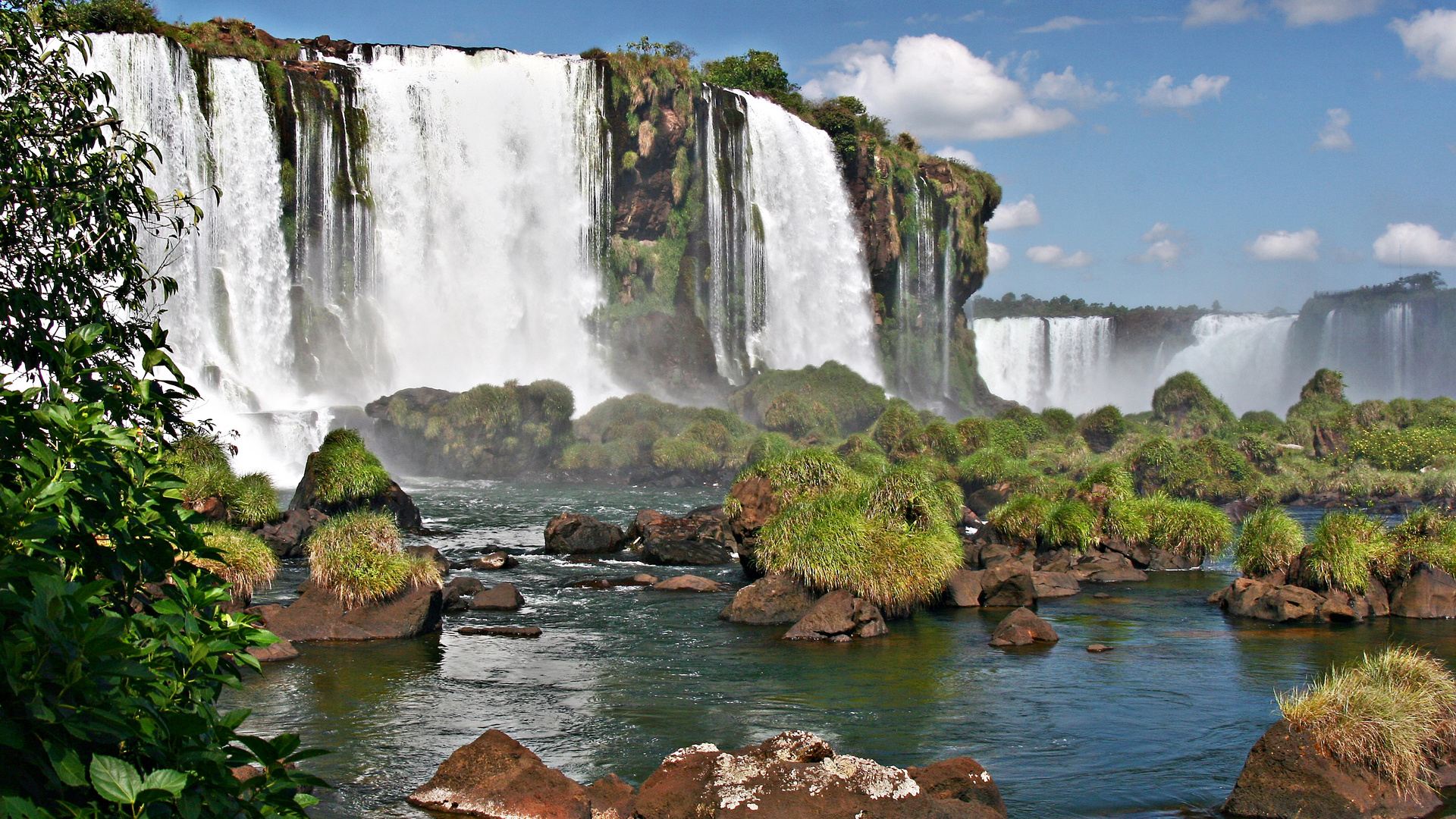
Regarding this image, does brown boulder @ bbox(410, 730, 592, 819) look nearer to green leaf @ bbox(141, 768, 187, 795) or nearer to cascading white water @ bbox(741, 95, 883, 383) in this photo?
green leaf @ bbox(141, 768, 187, 795)

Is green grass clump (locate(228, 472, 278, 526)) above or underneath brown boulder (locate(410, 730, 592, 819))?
above

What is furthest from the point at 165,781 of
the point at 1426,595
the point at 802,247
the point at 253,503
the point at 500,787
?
the point at 802,247

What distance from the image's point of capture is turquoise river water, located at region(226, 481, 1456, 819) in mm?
10773

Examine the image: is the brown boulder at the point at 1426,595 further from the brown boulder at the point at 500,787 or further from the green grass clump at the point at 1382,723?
the brown boulder at the point at 500,787

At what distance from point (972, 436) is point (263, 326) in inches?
1219

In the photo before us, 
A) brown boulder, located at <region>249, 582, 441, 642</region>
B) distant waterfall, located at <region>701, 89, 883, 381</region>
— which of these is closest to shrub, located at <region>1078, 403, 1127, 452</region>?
distant waterfall, located at <region>701, 89, 883, 381</region>

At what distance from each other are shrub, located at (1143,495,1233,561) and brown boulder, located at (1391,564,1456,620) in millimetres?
6298

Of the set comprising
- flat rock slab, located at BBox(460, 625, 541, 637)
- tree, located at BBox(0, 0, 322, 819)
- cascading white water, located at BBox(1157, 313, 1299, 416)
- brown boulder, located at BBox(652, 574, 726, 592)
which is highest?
cascading white water, located at BBox(1157, 313, 1299, 416)

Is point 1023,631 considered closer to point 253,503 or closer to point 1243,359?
point 253,503

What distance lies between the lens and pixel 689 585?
20.9 metres

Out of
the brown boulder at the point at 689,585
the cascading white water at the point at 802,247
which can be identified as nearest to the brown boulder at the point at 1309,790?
the brown boulder at the point at 689,585

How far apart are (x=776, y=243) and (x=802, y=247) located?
185 centimetres

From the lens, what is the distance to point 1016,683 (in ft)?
46.5

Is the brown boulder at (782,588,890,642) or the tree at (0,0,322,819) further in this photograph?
the brown boulder at (782,588,890,642)
